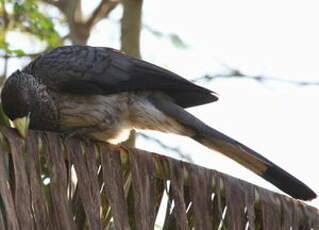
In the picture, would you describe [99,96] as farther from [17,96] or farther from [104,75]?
[17,96]

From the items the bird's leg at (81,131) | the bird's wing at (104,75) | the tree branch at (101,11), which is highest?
the bird's wing at (104,75)

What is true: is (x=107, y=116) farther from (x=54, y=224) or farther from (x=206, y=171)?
(x=54, y=224)

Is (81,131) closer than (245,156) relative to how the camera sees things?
No

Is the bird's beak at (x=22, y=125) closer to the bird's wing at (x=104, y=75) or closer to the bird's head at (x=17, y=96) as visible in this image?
the bird's head at (x=17, y=96)

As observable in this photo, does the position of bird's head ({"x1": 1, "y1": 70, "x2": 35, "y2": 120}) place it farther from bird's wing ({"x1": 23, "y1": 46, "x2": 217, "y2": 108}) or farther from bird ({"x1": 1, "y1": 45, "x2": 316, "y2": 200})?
bird's wing ({"x1": 23, "y1": 46, "x2": 217, "y2": 108})

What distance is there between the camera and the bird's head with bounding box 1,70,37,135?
18.7 ft

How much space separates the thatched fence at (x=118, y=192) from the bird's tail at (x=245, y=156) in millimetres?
240

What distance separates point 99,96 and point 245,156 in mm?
1217

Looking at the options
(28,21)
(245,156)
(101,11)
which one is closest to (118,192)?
(245,156)

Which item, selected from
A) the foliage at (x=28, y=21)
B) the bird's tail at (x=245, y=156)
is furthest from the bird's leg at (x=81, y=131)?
the foliage at (x=28, y=21)

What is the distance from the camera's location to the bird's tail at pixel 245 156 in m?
5.07

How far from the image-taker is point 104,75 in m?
5.81

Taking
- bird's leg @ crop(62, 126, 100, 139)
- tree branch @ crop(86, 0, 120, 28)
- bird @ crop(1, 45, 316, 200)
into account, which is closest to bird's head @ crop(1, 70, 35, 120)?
bird @ crop(1, 45, 316, 200)

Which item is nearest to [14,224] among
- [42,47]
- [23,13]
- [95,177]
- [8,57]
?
[95,177]
